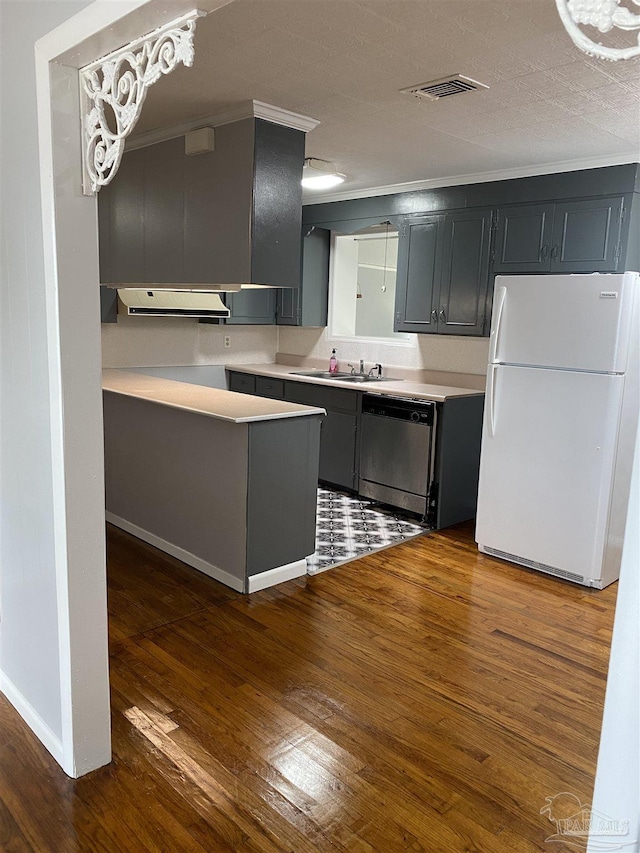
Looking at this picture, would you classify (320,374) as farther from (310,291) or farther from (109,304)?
(109,304)

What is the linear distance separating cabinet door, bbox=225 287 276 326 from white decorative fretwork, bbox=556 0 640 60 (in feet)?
16.1

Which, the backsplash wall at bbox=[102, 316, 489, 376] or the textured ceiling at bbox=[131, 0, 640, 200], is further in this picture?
the backsplash wall at bbox=[102, 316, 489, 376]

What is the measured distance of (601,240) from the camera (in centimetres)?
390

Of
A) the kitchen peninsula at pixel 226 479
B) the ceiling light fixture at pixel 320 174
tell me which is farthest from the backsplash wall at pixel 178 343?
the ceiling light fixture at pixel 320 174

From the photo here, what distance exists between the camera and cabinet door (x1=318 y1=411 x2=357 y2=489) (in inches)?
196

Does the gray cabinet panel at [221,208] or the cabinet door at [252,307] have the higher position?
the gray cabinet panel at [221,208]

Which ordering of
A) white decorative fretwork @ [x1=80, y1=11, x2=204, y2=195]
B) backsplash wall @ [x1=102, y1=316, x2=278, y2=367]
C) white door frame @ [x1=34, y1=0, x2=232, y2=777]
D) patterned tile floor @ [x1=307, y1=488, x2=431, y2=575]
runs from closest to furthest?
white decorative fretwork @ [x1=80, y1=11, x2=204, y2=195] < white door frame @ [x1=34, y1=0, x2=232, y2=777] < patterned tile floor @ [x1=307, y1=488, x2=431, y2=575] < backsplash wall @ [x1=102, y1=316, x2=278, y2=367]

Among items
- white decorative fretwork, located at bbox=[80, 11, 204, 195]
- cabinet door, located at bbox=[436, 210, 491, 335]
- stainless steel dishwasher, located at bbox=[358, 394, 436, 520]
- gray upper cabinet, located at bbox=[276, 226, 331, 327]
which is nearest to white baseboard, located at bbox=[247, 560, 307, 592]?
stainless steel dishwasher, located at bbox=[358, 394, 436, 520]

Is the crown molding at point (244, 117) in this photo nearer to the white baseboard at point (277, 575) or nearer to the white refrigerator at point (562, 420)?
the white refrigerator at point (562, 420)

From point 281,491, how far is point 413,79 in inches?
79.0

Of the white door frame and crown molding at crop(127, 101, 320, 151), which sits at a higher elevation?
crown molding at crop(127, 101, 320, 151)

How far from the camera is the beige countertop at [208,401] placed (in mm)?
3340

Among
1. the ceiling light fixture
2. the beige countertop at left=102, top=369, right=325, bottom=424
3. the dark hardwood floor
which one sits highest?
the ceiling light fixture

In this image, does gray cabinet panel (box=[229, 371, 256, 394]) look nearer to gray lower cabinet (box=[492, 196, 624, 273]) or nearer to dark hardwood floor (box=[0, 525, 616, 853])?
gray lower cabinet (box=[492, 196, 624, 273])
